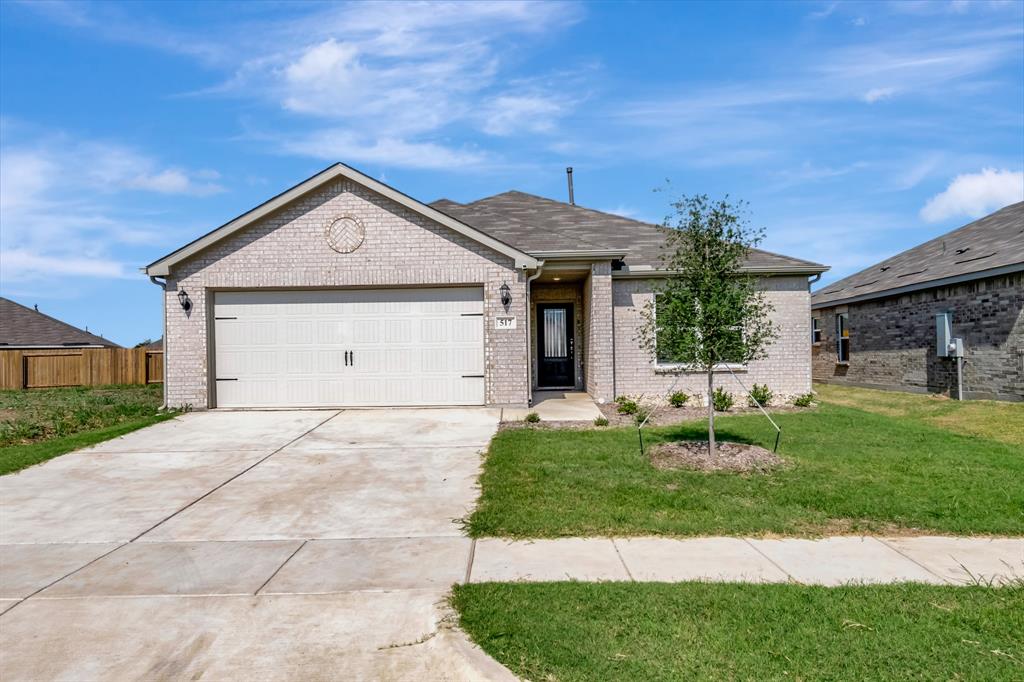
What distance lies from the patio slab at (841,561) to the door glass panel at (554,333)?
12.0m

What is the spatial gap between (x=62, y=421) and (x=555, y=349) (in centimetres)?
1125

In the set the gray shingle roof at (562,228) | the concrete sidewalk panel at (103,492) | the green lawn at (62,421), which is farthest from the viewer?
the gray shingle roof at (562,228)

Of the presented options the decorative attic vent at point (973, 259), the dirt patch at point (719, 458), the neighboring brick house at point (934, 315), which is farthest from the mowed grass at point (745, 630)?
the decorative attic vent at point (973, 259)

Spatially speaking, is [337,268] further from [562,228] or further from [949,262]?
[949,262]

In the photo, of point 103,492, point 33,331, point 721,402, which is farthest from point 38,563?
point 33,331

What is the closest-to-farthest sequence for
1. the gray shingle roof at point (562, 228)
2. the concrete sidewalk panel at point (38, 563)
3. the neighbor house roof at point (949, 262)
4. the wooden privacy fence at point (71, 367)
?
1. the concrete sidewalk panel at point (38, 563)
2. the gray shingle roof at point (562, 228)
3. the neighbor house roof at point (949, 262)
4. the wooden privacy fence at point (71, 367)

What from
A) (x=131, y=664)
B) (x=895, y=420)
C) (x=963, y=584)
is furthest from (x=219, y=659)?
(x=895, y=420)

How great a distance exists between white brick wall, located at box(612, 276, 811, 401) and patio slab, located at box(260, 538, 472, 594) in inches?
392

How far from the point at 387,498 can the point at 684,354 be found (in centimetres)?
406

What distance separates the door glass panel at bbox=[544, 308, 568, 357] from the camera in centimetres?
1703

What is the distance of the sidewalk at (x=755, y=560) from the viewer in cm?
439

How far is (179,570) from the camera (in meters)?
4.74

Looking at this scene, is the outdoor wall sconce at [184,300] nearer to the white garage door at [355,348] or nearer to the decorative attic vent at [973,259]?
the white garage door at [355,348]

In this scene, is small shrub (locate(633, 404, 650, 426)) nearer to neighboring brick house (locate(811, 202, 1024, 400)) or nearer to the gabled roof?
the gabled roof
